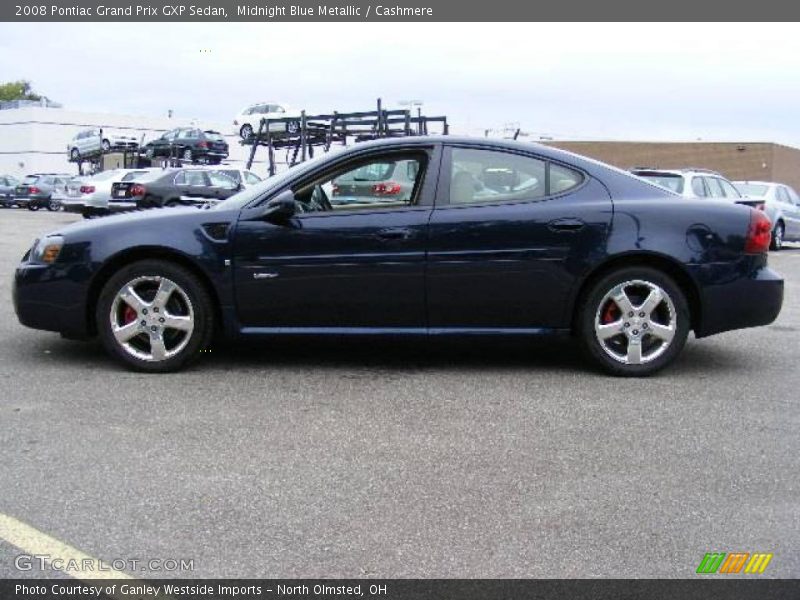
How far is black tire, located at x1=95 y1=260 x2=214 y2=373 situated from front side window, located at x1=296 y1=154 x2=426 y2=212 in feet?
2.92

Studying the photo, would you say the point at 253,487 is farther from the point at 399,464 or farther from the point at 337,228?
the point at 337,228

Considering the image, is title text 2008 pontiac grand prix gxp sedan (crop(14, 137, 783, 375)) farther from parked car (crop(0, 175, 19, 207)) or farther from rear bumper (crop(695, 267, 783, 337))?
parked car (crop(0, 175, 19, 207))

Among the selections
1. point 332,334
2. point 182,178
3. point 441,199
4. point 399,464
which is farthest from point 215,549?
point 182,178

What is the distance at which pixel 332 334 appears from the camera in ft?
18.1

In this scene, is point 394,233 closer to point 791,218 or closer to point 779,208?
point 779,208

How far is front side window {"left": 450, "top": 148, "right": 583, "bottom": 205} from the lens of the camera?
5598mm

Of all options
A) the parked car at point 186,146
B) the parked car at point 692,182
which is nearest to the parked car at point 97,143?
the parked car at point 186,146

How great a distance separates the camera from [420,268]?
17.9ft

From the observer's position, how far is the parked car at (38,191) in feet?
108

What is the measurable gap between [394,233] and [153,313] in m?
1.62

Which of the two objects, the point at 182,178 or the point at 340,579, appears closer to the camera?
the point at 340,579

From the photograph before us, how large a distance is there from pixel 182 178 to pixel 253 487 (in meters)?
16.6

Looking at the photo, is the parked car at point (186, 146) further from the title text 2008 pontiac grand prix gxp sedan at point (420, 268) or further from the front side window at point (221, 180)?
the title text 2008 pontiac grand prix gxp sedan at point (420, 268)

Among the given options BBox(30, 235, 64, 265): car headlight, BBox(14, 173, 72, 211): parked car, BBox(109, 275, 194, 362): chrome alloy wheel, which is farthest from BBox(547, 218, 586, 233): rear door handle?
BBox(14, 173, 72, 211): parked car
